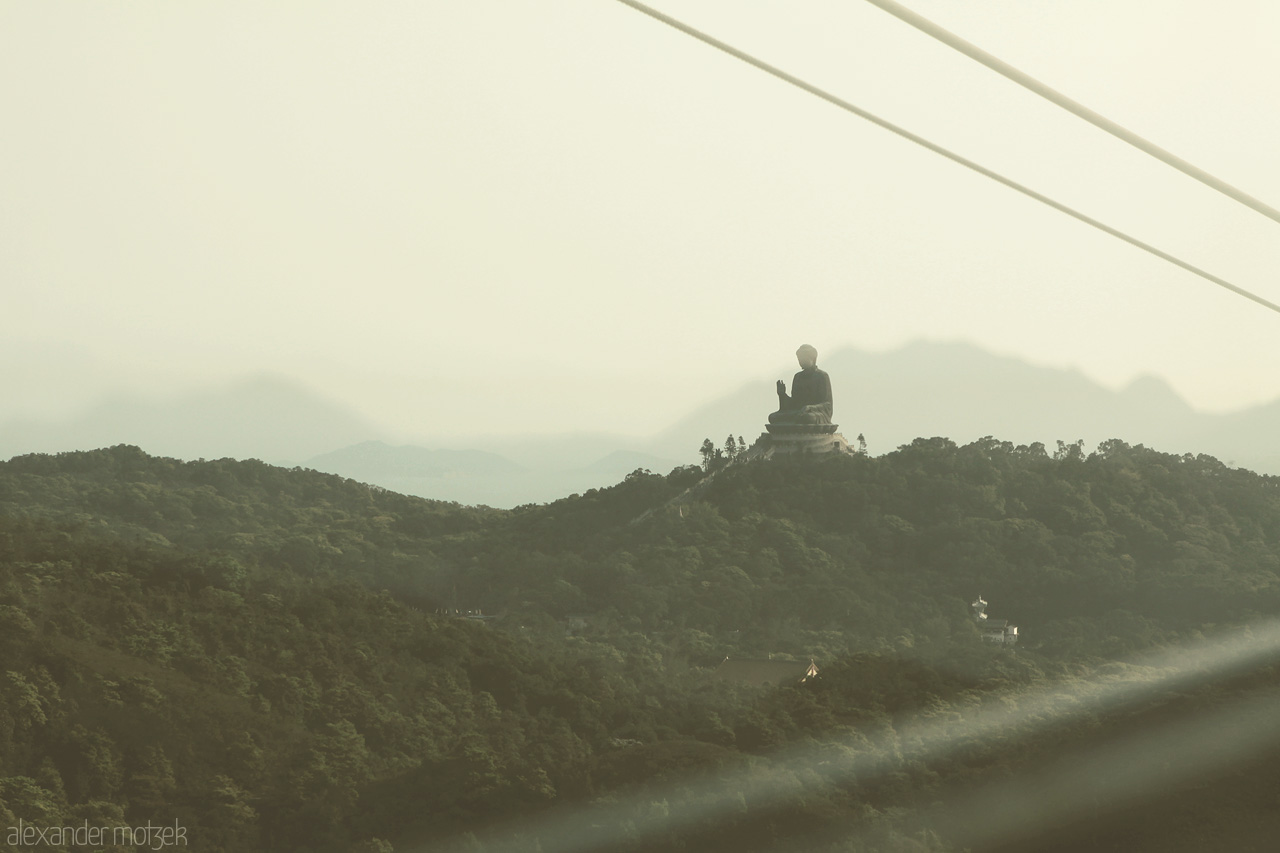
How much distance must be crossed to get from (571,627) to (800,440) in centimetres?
1654

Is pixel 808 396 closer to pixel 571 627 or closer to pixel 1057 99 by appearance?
pixel 571 627

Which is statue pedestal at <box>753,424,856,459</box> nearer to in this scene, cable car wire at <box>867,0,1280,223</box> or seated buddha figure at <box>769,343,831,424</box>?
seated buddha figure at <box>769,343,831,424</box>

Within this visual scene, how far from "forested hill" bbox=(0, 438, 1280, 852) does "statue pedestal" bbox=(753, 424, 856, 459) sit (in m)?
1.12

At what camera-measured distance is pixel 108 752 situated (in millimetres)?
20391

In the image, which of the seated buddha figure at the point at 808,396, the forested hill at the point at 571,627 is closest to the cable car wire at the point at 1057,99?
the forested hill at the point at 571,627

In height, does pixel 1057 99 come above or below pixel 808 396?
below

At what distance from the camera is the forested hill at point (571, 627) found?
20266 mm

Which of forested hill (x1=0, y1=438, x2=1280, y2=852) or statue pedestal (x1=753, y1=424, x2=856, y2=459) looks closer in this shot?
forested hill (x1=0, y1=438, x2=1280, y2=852)

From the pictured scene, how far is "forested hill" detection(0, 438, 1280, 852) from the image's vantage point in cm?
2027

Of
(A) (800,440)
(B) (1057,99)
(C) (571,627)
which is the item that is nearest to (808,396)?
(A) (800,440)

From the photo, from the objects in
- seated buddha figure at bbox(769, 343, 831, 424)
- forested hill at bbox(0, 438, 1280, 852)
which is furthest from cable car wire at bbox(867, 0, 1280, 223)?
seated buddha figure at bbox(769, 343, 831, 424)

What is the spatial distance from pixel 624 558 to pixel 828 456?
1180 centimetres

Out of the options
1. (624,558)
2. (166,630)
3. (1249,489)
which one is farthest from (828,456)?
(166,630)

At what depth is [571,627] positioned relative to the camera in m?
41.3
